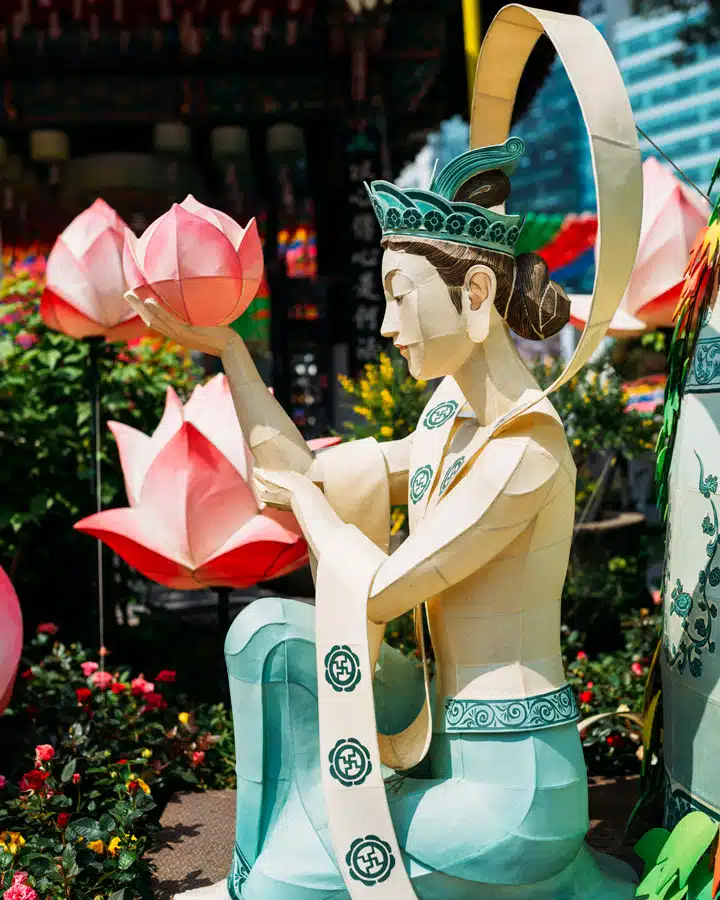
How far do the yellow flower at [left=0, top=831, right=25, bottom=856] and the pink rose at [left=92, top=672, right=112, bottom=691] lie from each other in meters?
0.65

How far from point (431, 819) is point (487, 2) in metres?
4.85

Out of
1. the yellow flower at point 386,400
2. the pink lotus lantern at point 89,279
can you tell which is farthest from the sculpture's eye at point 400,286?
the yellow flower at point 386,400

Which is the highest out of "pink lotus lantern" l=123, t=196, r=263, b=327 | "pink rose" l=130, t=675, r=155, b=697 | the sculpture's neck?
"pink lotus lantern" l=123, t=196, r=263, b=327

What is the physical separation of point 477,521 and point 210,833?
3.86ft

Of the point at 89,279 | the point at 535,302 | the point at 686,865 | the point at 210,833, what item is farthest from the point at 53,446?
the point at 686,865

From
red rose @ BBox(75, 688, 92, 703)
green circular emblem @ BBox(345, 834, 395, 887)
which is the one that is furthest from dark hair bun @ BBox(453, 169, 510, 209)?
red rose @ BBox(75, 688, 92, 703)

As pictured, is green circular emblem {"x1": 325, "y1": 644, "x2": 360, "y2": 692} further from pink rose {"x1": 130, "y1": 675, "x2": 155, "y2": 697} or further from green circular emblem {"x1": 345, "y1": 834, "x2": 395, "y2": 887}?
pink rose {"x1": 130, "y1": 675, "x2": 155, "y2": 697}

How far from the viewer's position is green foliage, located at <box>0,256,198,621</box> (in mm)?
3361

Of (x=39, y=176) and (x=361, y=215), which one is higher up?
(x=39, y=176)

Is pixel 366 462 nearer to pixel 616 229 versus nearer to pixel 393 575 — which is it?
pixel 393 575

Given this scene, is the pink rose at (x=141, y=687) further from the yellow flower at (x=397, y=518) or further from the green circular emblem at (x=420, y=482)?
the green circular emblem at (x=420, y=482)

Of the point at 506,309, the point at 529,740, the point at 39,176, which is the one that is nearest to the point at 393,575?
the point at 529,740

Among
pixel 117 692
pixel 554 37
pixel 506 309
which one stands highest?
pixel 554 37

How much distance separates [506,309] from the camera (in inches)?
73.4
